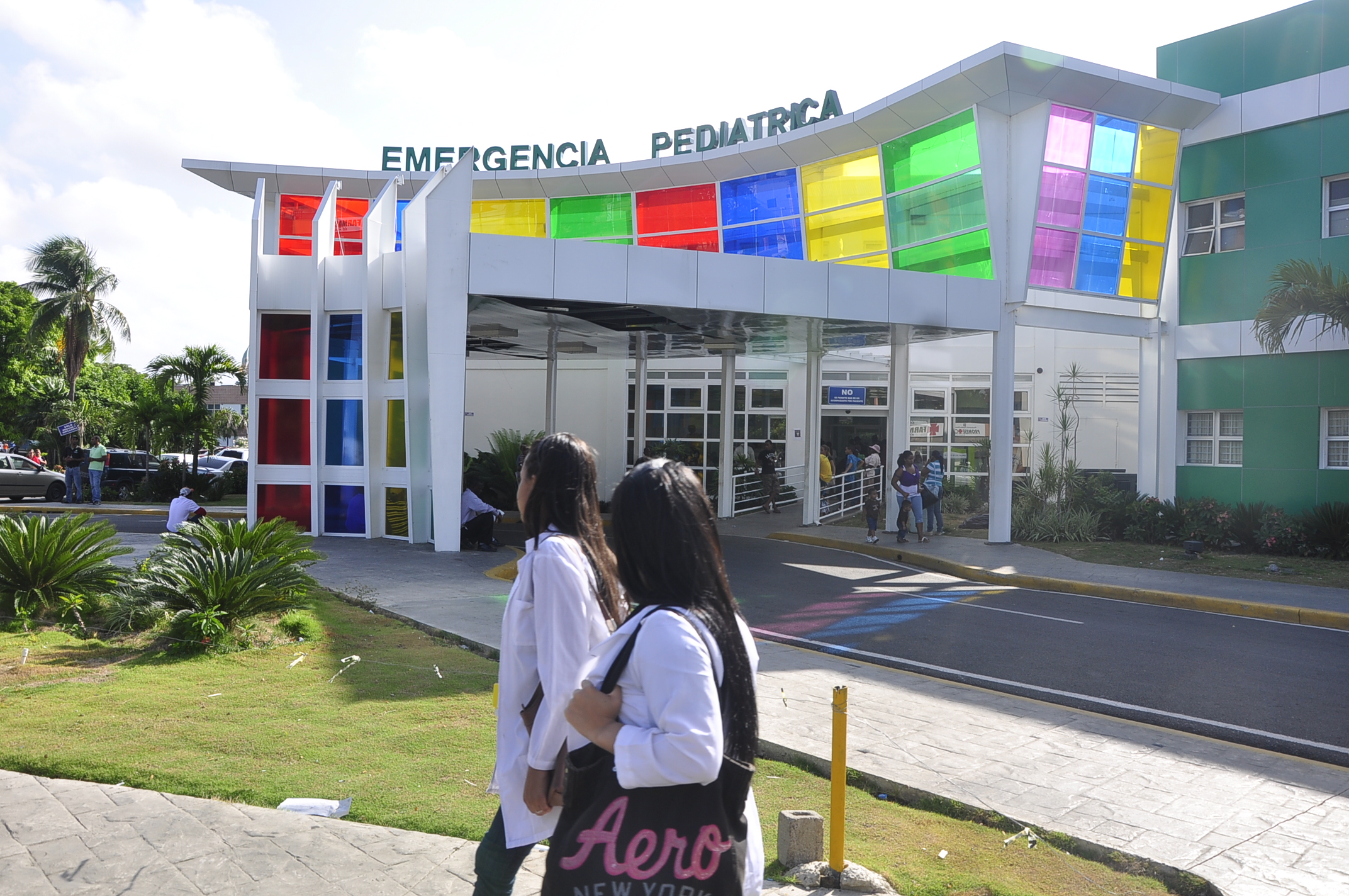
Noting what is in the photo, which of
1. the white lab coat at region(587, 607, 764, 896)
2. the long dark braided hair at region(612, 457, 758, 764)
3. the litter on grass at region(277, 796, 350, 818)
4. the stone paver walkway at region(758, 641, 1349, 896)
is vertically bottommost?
the stone paver walkway at region(758, 641, 1349, 896)

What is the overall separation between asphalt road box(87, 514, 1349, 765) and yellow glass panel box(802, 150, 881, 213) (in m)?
9.29

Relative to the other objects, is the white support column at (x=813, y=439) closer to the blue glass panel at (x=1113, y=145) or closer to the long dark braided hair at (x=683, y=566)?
the blue glass panel at (x=1113, y=145)

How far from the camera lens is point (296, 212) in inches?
1017

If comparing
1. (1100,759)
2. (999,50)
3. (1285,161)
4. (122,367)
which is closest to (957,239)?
(999,50)

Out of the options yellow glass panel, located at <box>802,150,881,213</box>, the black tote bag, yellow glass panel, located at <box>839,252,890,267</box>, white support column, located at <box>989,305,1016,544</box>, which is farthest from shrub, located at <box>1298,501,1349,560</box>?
the black tote bag

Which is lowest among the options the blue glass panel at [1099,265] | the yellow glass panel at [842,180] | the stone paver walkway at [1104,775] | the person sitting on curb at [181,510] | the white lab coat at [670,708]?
the stone paver walkway at [1104,775]

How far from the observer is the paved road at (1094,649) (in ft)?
23.1

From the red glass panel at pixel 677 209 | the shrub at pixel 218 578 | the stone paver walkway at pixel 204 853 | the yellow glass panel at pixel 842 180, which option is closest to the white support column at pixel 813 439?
the yellow glass panel at pixel 842 180

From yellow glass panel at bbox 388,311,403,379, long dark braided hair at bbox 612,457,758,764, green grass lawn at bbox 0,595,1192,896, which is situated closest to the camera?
long dark braided hair at bbox 612,457,758,764

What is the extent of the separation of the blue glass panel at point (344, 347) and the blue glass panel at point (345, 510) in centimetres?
205

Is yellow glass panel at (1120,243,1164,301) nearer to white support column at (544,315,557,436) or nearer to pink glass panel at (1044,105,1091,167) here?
pink glass panel at (1044,105,1091,167)

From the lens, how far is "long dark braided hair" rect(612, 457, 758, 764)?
2232mm

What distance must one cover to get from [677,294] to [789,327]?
342 cm

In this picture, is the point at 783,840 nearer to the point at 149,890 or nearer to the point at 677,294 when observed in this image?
the point at 149,890
